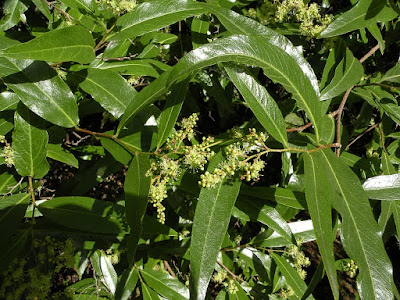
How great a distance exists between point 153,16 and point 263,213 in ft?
3.77

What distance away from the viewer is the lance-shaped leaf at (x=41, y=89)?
1472 mm

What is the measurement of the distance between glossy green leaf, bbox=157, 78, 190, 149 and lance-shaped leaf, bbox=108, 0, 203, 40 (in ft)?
1.23

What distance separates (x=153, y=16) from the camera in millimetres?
1701

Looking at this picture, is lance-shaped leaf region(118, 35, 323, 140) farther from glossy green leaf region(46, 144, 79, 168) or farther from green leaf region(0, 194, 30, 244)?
green leaf region(0, 194, 30, 244)

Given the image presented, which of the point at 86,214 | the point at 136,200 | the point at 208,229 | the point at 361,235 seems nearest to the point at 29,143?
the point at 86,214

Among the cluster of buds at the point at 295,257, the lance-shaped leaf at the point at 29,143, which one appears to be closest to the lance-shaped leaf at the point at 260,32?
the lance-shaped leaf at the point at 29,143

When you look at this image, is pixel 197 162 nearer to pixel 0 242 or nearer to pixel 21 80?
pixel 21 80

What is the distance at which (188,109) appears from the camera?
8.95ft

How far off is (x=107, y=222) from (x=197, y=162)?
2.03 ft

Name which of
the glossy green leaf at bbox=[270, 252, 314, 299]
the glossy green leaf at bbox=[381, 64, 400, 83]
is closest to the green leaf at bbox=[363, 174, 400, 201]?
the glossy green leaf at bbox=[381, 64, 400, 83]

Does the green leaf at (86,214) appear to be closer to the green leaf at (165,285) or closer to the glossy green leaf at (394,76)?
the green leaf at (165,285)

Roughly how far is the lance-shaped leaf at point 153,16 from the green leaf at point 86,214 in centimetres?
82

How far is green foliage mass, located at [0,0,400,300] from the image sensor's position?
127 cm

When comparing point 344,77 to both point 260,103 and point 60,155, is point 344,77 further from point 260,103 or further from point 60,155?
point 60,155
